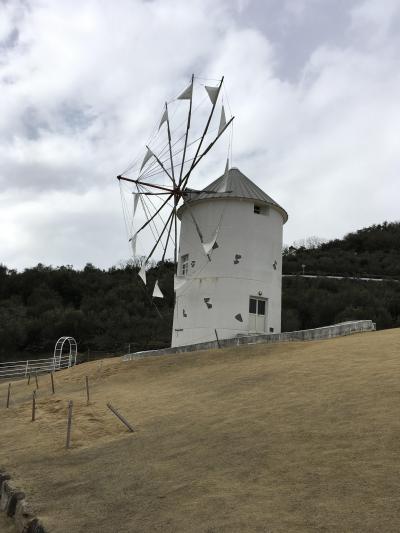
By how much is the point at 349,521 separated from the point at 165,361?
13764 millimetres

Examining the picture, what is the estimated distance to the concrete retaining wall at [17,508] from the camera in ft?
20.6

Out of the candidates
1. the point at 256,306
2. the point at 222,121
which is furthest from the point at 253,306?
the point at 222,121

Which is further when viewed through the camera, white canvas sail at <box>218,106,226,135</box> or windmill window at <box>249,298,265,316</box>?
white canvas sail at <box>218,106,226,135</box>

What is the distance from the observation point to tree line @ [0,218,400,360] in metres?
40.2

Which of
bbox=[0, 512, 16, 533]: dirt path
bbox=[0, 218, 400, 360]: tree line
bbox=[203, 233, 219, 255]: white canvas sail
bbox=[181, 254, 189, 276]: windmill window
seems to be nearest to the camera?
bbox=[0, 512, 16, 533]: dirt path

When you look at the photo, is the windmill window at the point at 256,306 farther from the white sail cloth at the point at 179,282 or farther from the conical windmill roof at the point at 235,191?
the conical windmill roof at the point at 235,191

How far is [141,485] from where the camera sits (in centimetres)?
707

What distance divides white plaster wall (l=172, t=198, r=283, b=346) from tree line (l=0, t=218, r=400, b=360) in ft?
24.4

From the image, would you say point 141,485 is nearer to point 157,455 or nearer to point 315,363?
point 157,455

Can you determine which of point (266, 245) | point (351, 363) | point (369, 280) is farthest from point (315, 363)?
point (369, 280)

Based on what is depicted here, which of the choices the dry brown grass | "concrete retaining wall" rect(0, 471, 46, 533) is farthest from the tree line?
"concrete retaining wall" rect(0, 471, 46, 533)

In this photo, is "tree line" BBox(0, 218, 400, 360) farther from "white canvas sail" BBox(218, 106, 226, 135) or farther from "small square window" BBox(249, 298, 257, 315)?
"white canvas sail" BBox(218, 106, 226, 135)

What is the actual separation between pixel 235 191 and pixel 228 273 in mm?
3376

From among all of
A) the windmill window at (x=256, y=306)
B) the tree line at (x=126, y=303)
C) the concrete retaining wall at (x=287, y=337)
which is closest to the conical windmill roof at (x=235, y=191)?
the windmill window at (x=256, y=306)
